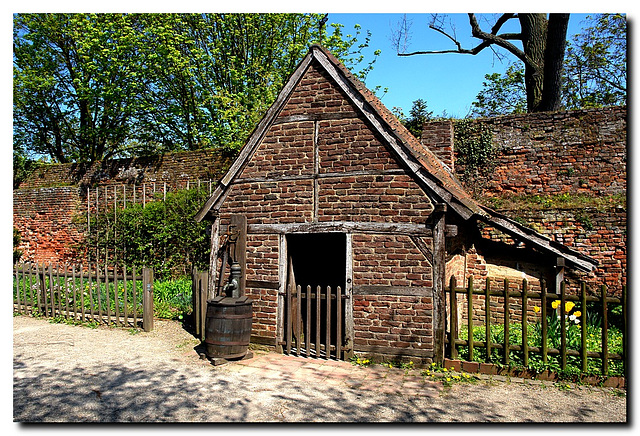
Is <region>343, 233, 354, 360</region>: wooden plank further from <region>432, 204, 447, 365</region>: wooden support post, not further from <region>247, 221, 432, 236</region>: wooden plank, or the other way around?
<region>432, 204, 447, 365</region>: wooden support post

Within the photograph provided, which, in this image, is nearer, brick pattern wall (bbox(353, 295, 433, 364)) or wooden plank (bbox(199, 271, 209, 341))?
brick pattern wall (bbox(353, 295, 433, 364))

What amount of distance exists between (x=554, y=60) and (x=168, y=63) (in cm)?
1383

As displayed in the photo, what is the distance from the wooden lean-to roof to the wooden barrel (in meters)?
1.94

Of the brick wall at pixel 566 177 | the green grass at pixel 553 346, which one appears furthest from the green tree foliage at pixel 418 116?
the green grass at pixel 553 346

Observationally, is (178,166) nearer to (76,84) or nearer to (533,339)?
(76,84)

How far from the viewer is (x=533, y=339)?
7.51 m

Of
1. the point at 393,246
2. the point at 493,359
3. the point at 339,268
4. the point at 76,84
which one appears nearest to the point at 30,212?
the point at 76,84

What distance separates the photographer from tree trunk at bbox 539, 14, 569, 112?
14.1 metres

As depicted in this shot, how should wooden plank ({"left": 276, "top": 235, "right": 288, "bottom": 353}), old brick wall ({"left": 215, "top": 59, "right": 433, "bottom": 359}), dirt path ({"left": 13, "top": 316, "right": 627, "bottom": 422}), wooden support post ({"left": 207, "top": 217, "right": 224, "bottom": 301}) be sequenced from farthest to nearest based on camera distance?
wooden support post ({"left": 207, "top": 217, "right": 224, "bottom": 301}) → wooden plank ({"left": 276, "top": 235, "right": 288, "bottom": 353}) → old brick wall ({"left": 215, "top": 59, "right": 433, "bottom": 359}) → dirt path ({"left": 13, "top": 316, "right": 627, "bottom": 422})

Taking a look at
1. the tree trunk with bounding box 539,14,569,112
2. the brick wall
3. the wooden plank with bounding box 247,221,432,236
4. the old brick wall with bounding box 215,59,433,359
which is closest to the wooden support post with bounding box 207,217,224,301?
the old brick wall with bounding box 215,59,433,359

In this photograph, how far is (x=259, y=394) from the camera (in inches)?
227

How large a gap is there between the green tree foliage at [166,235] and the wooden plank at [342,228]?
17.8 feet

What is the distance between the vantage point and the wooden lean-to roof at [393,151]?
274 inches

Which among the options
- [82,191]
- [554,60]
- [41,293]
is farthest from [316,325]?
[82,191]
